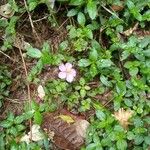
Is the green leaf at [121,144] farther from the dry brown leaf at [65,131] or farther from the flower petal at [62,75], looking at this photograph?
the flower petal at [62,75]

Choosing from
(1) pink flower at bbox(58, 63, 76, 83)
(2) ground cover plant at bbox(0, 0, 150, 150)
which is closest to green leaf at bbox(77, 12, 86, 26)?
(2) ground cover plant at bbox(0, 0, 150, 150)

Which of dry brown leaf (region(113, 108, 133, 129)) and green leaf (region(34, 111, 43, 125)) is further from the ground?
green leaf (region(34, 111, 43, 125))

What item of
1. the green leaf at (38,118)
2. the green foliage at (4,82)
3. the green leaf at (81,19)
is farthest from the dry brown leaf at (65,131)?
the green leaf at (81,19)

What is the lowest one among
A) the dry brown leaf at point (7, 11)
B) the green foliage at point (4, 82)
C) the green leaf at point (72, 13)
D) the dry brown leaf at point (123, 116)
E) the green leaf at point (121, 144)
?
the green leaf at point (121, 144)

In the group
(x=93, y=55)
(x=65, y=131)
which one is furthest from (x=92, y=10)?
(x=65, y=131)

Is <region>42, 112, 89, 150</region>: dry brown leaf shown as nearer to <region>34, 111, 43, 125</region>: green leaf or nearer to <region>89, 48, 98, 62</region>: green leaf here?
<region>34, 111, 43, 125</region>: green leaf

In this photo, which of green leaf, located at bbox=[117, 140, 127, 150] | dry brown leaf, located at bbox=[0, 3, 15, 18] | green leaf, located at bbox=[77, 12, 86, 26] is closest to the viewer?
green leaf, located at bbox=[117, 140, 127, 150]

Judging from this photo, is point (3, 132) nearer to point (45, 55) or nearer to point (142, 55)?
point (45, 55)

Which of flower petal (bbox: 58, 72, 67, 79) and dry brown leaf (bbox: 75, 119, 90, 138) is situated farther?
flower petal (bbox: 58, 72, 67, 79)

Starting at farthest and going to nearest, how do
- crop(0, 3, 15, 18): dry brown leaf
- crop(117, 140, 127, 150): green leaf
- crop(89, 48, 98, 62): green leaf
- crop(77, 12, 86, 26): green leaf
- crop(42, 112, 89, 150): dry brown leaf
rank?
crop(0, 3, 15, 18): dry brown leaf, crop(77, 12, 86, 26): green leaf, crop(89, 48, 98, 62): green leaf, crop(42, 112, 89, 150): dry brown leaf, crop(117, 140, 127, 150): green leaf
